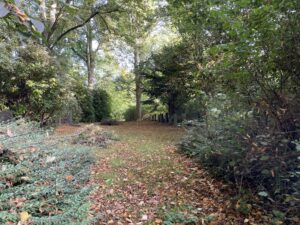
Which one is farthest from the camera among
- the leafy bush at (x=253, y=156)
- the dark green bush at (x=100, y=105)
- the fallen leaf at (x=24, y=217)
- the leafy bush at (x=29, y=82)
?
the dark green bush at (x=100, y=105)

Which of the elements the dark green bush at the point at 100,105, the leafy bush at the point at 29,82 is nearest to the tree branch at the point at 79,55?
the dark green bush at the point at 100,105

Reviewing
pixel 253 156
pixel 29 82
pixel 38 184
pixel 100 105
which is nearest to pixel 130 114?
pixel 100 105

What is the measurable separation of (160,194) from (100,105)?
1087cm

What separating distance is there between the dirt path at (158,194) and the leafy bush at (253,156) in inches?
11.3

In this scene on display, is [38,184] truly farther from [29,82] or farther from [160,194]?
[29,82]

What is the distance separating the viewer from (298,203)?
80.6 inches

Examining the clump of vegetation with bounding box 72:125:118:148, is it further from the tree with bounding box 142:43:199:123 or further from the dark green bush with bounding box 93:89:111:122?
the dark green bush with bounding box 93:89:111:122

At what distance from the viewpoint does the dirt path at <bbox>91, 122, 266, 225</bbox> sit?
2492 mm

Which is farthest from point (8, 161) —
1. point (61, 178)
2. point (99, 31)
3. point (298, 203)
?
point (99, 31)

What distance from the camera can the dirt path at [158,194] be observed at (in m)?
2.49

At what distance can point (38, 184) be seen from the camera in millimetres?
1885

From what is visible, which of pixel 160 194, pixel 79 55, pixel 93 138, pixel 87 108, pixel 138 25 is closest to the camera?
pixel 160 194

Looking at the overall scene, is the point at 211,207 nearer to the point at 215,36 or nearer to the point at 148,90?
the point at 215,36

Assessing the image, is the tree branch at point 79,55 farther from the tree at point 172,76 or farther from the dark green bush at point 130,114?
the tree at point 172,76
